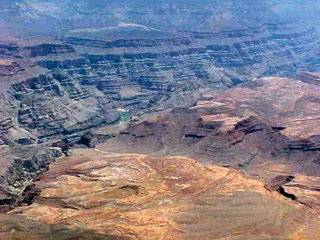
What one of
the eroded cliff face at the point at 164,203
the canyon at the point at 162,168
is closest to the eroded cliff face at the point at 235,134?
the canyon at the point at 162,168

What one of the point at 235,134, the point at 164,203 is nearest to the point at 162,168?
the point at 164,203

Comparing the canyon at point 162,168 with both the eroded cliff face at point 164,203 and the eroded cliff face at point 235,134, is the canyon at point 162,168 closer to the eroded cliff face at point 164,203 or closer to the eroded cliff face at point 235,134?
the eroded cliff face at point 164,203

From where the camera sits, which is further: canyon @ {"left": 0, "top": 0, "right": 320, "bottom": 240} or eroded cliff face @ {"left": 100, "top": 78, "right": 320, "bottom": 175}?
eroded cliff face @ {"left": 100, "top": 78, "right": 320, "bottom": 175}

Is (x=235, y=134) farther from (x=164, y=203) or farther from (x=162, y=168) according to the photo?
(x=164, y=203)

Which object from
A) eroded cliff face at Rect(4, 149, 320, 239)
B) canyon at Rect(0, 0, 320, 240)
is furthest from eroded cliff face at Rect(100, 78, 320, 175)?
eroded cliff face at Rect(4, 149, 320, 239)

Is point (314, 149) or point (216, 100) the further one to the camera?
point (216, 100)

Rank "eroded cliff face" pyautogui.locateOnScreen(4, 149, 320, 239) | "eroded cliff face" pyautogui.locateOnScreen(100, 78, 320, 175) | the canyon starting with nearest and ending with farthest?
"eroded cliff face" pyautogui.locateOnScreen(4, 149, 320, 239), the canyon, "eroded cliff face" pyautogui.locateOnScreen(100, 78, 320, 175)

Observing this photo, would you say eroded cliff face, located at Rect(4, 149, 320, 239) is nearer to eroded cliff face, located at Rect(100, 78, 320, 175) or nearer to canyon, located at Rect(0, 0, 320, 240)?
canyon, located at Rect(0, 0, 320, 240)

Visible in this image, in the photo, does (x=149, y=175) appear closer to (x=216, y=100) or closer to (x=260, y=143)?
(x=260, y=143)

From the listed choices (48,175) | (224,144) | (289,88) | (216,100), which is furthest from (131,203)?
(289,88)
